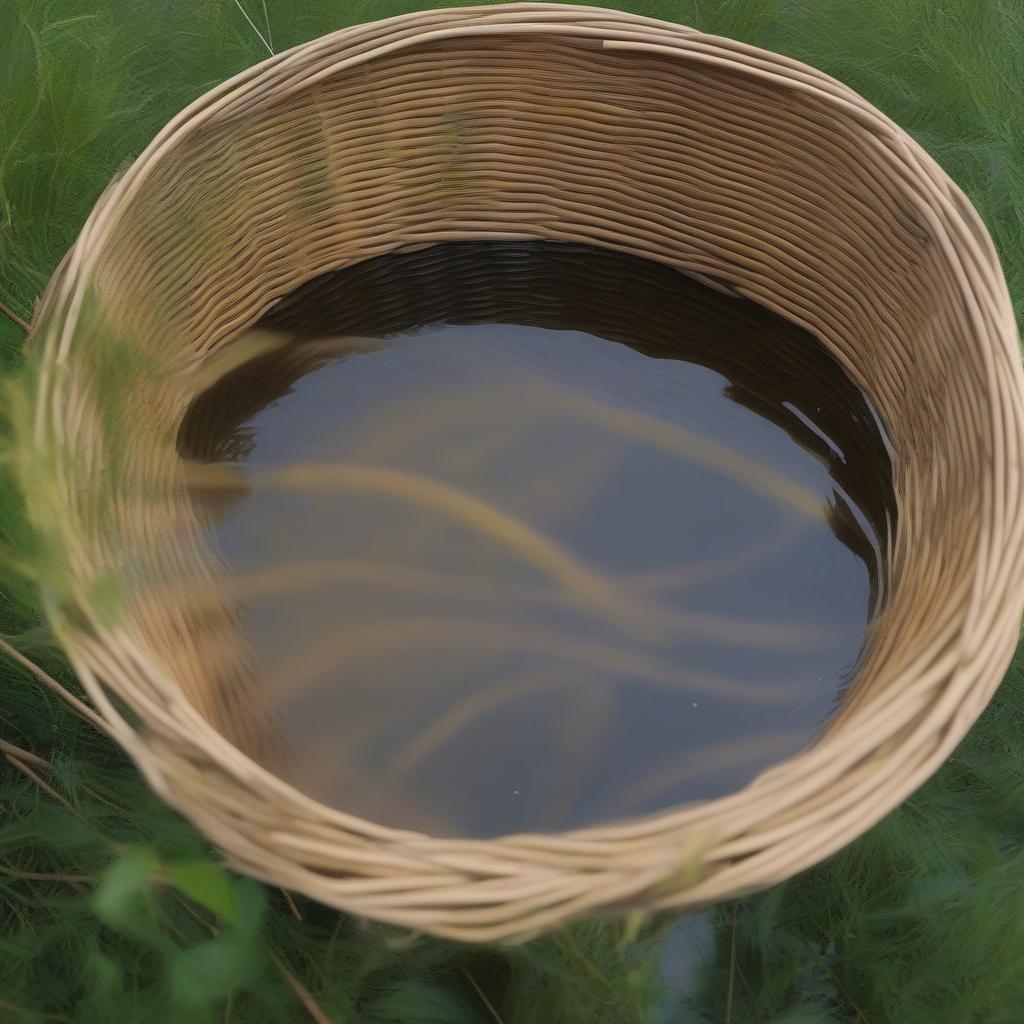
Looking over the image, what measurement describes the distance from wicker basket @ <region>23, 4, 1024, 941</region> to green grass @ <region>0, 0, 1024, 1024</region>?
0.06 m

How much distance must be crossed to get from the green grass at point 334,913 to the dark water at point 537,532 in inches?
4.0

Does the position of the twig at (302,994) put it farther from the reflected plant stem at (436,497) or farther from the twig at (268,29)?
the twig at (268,29)

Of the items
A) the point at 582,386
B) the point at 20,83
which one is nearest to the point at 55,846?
the point at 582,386

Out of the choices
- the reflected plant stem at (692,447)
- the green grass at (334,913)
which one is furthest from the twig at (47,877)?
the reflected plant stem at (692,447)

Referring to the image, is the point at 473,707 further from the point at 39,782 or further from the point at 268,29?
the point at 268,29

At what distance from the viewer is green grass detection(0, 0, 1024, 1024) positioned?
661 millimetres

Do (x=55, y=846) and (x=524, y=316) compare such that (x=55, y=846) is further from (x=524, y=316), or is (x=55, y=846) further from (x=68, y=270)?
(x=524, y=316)

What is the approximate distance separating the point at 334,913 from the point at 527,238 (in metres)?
0.54

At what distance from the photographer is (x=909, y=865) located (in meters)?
0.81

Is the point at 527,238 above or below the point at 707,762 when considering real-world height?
above

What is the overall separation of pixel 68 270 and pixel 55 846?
15.6 inches

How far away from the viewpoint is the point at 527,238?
37.6 inches

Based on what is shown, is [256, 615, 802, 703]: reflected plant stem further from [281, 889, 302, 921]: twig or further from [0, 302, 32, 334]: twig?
[0, 302, 32, 334]: twig

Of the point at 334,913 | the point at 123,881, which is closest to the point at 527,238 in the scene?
the point at 334,913
